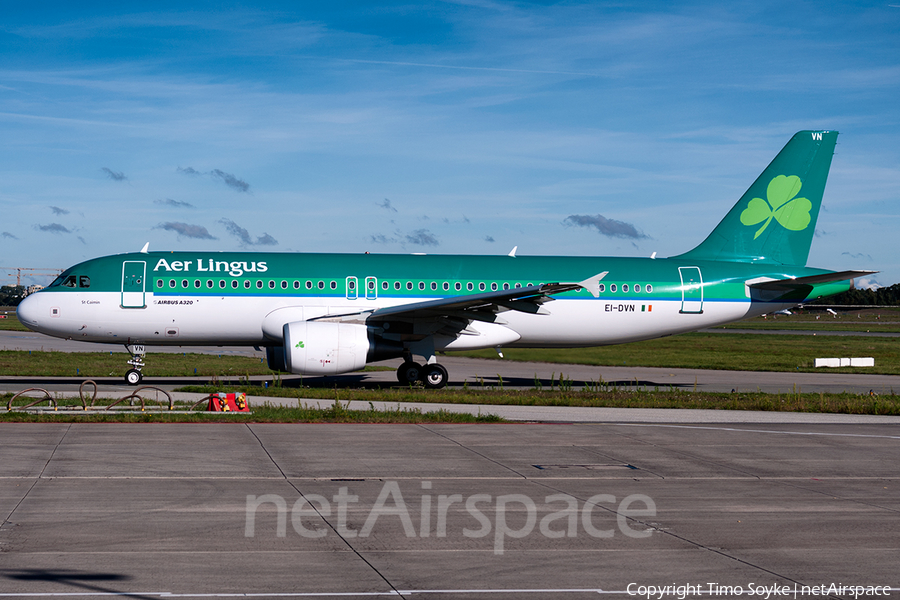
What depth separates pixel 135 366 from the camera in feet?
85.8

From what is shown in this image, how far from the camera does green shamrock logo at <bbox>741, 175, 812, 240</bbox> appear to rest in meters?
29.9

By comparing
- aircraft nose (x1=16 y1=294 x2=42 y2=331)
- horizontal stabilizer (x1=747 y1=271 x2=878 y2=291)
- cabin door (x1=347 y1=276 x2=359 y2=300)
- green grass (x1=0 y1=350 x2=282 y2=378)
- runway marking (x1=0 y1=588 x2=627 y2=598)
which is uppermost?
horizontal stabilizer (x1=747 y1=271 x2=878 y2=291)

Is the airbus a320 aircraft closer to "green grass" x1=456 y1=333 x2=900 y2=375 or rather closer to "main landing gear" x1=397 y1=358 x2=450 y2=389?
"main landing gear" x1=397 y1=358 x2=450 y2=389

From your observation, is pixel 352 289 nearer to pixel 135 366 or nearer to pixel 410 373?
pixel 410 373

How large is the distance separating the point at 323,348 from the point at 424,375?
3928 mm

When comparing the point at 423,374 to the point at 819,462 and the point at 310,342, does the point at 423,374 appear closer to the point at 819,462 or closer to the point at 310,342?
the point at 310,342

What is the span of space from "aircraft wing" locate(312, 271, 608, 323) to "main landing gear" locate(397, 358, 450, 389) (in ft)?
5.93

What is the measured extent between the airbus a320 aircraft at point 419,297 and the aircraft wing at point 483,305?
0.19ft

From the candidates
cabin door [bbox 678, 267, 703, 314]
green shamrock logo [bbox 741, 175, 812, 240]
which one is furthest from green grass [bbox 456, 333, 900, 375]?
cabin door [bbox 678, 267, 703, 314]

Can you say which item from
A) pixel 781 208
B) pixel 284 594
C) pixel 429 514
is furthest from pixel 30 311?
pixel 781 208

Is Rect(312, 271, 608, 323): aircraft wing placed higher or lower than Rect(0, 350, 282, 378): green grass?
higher

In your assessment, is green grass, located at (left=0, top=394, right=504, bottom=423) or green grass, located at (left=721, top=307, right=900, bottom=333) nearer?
green grass, located at (left=0, top=394, right=504, bottom=423)

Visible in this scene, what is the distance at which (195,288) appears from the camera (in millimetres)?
26109

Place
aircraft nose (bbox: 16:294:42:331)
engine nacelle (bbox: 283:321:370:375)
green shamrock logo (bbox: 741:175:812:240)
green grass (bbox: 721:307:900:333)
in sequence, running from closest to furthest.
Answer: engine nacelle (bbox: 283:321:370:375)
aircraft nose (bbox: 16:294:42:331)
green shamrock logo (bbox: 741:175:812:240)
green grass (bbox: 721:307:900:333)
